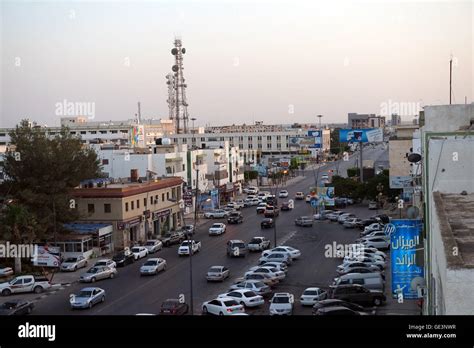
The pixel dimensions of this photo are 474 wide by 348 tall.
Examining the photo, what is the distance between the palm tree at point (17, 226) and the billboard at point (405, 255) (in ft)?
38.6

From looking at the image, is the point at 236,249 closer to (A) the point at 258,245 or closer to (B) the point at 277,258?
(A) the point at 258,245

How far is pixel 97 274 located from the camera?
656 inches

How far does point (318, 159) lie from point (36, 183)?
5178 cm


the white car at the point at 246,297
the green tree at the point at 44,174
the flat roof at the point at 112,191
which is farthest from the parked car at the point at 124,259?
the white car at the point at 246,297

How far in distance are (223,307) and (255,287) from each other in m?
2.08

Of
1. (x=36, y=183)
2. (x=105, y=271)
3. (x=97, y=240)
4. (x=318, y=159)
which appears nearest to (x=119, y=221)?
(x=97, y=240)

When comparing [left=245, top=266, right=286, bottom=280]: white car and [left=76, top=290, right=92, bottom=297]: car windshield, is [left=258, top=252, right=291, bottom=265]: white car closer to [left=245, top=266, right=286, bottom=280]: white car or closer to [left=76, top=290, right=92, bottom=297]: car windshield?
[left=245, top=266, right=286, bottom=280]: white car

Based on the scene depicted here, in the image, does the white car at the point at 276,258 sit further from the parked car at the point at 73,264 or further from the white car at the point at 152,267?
the parked car at the point at 73,264

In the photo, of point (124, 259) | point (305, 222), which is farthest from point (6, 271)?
point (305, 222)

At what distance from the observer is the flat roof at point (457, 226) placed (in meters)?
3.81

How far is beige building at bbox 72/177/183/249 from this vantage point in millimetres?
22062

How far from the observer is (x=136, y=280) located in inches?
650

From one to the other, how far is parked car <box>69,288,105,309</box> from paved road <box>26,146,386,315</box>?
0.14 m

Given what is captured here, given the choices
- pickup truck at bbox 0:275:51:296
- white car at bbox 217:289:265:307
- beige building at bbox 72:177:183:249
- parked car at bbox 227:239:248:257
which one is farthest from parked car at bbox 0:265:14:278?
white car at bbox 217:289:265:307
